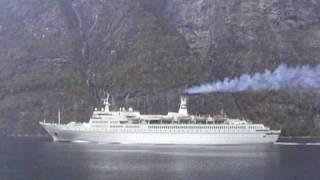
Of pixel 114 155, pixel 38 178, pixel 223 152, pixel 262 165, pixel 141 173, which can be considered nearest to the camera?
pixel 38 178

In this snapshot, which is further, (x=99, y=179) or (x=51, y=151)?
(x=51, y=151)

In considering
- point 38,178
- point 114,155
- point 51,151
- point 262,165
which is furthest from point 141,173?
point 51,151

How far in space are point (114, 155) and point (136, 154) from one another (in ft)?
18.1

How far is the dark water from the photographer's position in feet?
362

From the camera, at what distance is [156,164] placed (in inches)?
5059

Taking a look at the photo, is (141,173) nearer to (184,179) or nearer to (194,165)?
(184,179)

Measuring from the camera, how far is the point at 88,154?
151 meters

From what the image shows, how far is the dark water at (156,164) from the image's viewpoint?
110188 millimetres

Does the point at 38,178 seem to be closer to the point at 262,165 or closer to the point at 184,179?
the point at 184,179

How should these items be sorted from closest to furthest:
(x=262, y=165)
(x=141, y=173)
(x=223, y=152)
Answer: (x=141, y=173) → (x=262, y=165) → (x=223, y=152)

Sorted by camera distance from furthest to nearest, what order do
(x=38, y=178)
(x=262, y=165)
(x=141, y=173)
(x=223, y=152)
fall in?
(x=223, y=152), (x=262, y=165), (x=141, y=173), (x=38, y=178)

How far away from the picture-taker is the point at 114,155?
5915 inches

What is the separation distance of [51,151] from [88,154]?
11.4 m

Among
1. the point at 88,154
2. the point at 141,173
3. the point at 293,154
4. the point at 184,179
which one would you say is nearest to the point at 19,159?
the point at 88,154
